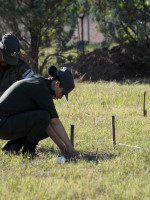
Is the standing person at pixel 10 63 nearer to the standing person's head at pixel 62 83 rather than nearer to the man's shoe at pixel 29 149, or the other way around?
the standing person's head at pixel 62 83

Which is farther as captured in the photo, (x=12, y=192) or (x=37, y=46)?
(x=37, y=46)

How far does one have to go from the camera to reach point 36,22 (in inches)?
567

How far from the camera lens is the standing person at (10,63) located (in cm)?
628

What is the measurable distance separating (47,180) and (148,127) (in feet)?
10.2

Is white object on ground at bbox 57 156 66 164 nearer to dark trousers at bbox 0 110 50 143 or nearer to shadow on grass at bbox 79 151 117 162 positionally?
shadow on grass at bbox 79 151 117 162

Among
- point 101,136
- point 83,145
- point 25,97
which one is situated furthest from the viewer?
point 101,136

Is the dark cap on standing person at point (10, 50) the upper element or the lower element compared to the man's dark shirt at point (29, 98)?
upper

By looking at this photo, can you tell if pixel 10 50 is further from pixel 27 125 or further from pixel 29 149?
pixel 29 149

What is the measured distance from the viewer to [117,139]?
266 inches

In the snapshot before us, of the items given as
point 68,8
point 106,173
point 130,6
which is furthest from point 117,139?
point 68,8

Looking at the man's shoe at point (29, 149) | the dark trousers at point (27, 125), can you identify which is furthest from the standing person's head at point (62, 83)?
the man's shoe at point (29, 149)

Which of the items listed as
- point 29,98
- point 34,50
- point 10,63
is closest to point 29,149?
point 29,98

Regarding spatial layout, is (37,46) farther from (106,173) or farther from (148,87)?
(106,173)

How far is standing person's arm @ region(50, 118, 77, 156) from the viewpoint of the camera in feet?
18.1
